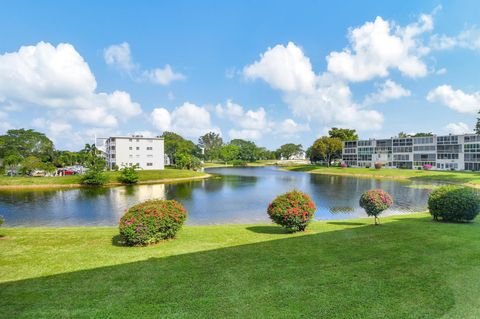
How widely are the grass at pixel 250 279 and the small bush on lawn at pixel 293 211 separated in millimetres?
2142

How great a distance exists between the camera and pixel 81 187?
52875 millimetres

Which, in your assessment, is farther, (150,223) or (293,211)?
(293,211)

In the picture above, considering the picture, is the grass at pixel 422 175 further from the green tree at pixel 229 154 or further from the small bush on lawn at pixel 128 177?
the green tree at pixel 229 154

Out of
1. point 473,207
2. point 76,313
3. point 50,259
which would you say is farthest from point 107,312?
point 473,207

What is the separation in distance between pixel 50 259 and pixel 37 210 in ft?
85.1

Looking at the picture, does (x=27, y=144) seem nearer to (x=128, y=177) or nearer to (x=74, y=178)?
(x=74, y=178)

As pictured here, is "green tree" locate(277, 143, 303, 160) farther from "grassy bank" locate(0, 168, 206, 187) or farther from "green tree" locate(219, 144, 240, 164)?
"grassy bank" locate(0, 168, 206, 187)

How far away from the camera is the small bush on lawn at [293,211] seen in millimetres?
13297

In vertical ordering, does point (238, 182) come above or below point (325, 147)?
below

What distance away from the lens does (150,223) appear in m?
11.2

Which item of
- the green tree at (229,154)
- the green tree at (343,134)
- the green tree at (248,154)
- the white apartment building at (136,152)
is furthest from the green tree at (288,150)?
the white apartment building at (136,152)

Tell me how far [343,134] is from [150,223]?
406 ft

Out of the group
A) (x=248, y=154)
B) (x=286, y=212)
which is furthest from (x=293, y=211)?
(x=248, y=154)

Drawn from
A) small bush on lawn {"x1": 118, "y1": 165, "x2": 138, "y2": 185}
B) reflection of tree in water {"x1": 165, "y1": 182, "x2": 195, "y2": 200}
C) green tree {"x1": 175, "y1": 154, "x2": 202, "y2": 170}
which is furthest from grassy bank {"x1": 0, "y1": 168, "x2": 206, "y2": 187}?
reflection of tree in water {"x1": 165, "y1": 182, "x2": 195, "y2": 200}
